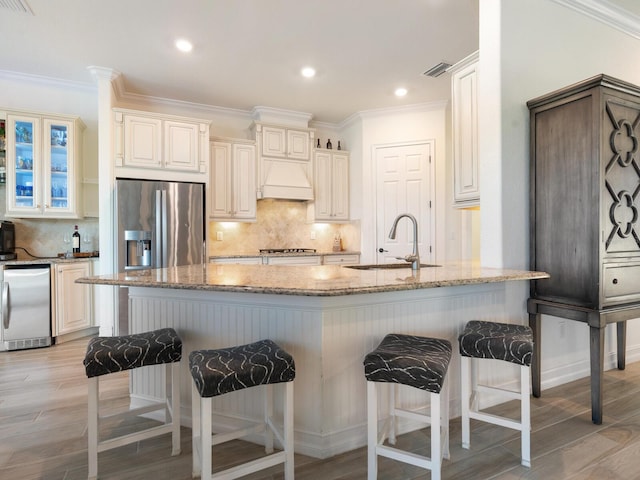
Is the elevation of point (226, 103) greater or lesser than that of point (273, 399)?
greater

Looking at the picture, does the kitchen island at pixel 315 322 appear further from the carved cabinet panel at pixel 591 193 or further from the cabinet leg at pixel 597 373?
the cabinet leg at pixel 597 373

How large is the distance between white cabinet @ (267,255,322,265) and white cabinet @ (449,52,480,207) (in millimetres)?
2299

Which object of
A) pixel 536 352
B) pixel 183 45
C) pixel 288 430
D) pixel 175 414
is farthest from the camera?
pixel 183 45

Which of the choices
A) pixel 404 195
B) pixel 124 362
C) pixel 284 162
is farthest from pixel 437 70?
pixel 124 362

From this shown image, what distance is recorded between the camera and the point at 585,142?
85.8 inches

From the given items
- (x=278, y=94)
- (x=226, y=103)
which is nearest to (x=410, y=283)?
(x=278, y=94)

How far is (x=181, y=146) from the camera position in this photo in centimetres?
411

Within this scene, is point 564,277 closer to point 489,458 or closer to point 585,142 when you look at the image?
point 585,142

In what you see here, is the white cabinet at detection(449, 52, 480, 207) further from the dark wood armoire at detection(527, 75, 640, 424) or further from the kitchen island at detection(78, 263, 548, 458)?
the kitchen island at detection(78, 263, 548, 458)

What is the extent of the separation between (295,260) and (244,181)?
1280 millimetres

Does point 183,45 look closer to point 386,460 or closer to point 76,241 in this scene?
point 76,241

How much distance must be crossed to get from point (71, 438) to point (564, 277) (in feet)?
10.4

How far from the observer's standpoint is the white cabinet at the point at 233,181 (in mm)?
4590

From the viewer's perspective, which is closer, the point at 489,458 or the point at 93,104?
the point at 489,458
